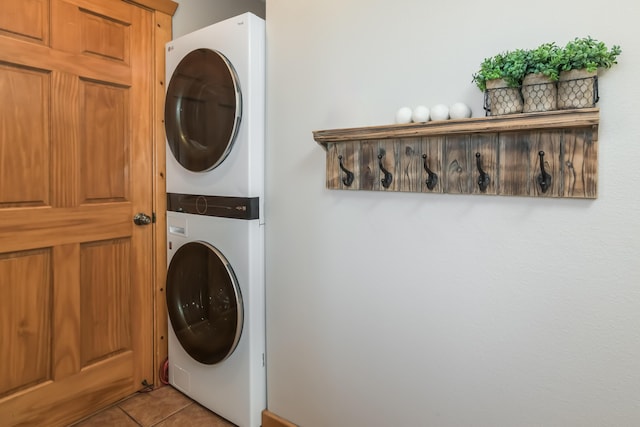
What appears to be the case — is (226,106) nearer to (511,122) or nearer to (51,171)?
(51,171)

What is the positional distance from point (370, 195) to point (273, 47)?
2.74 feet

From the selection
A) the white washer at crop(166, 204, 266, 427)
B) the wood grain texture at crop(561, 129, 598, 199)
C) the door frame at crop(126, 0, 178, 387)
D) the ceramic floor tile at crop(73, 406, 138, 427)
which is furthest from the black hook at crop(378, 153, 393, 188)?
the ceramic floor tile at crop(73, 406, 138, 427)

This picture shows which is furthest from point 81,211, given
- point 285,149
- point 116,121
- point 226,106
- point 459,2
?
point 459,2

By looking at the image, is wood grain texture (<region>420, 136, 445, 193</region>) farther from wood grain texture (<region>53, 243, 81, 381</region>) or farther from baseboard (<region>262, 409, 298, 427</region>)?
wood grain texture (<region>53, 243, 81, 381</region>)

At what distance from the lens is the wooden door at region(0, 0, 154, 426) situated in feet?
5.09

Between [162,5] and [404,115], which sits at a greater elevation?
[162,5]

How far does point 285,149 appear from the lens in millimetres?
1623

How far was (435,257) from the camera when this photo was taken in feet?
4.05

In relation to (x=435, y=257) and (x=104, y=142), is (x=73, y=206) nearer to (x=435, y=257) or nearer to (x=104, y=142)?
(x=104, y=142)

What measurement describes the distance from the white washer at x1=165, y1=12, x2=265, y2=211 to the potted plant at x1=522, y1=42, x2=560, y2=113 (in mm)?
1079

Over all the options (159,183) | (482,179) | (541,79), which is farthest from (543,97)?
(159,183)

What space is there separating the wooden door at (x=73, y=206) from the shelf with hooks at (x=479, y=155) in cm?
118

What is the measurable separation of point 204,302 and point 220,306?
0.12 metres

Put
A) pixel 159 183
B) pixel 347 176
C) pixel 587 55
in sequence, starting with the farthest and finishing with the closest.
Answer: pixel 159 183, pixel 347 176, pixel 587 55
